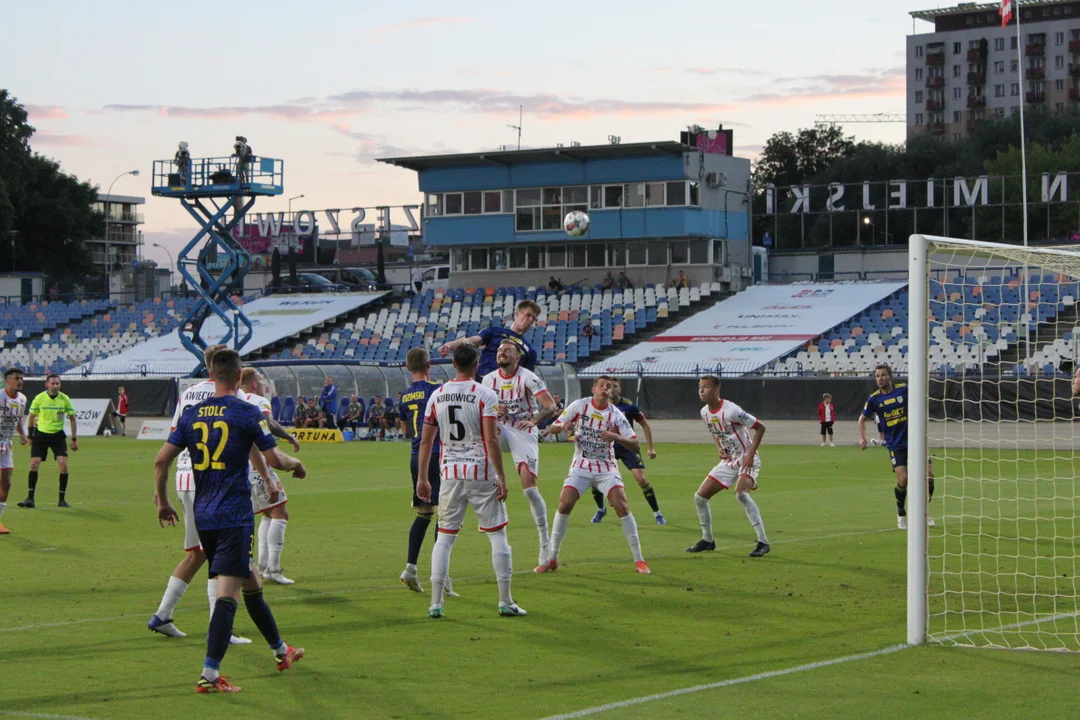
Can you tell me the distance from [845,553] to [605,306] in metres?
44.3

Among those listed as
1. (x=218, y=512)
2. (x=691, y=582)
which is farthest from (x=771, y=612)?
(x=218, y=512)

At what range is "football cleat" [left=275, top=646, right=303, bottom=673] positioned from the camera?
889 centimetres

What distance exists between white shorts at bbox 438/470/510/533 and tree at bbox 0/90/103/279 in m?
81.0

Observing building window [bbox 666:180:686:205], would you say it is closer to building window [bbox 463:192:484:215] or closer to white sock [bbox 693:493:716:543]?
building window [bbox 463:192:484:215]

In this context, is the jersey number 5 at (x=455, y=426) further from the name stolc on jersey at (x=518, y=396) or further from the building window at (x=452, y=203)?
the building window at (x=452, y=203)

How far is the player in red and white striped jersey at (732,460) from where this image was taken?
1491 centimetres

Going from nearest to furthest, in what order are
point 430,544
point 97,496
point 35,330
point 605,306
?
point 430,544, point 97,496, point 605,306, point 35,330

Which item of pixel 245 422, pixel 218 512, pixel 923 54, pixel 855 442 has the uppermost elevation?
pixel 923 54

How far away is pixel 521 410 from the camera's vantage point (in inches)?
535

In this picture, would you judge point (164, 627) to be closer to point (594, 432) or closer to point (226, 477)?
point (226, 477)

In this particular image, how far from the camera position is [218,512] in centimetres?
848

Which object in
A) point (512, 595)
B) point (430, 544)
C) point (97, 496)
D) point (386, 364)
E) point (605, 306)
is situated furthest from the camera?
point (605, 306)

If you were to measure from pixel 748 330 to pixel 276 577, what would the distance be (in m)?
42.5

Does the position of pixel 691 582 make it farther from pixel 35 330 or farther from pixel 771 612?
pixel 35 330
